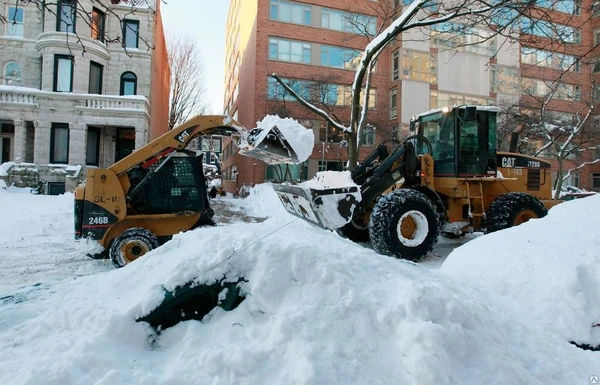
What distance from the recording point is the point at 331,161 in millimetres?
28031

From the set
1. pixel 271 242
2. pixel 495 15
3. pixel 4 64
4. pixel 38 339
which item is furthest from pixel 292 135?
pixel 4 64

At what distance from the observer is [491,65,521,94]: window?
3234cm

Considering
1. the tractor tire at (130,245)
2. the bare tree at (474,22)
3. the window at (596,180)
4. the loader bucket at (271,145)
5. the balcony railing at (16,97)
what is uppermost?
the balcony railing at (16,97)

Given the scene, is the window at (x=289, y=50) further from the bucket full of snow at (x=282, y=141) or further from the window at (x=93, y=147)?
the bucket full of snow at (x=282, y=141)

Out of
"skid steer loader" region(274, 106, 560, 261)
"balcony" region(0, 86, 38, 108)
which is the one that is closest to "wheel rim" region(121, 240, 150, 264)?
"skid steer loader" region(274, 106, 560, 261)

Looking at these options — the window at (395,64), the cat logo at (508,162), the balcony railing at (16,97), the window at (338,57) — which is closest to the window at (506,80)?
the window at (395,64)

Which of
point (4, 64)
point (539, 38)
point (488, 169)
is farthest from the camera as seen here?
point (4, 64)

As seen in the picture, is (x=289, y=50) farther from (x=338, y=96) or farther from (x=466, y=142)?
(x=466, y=142)

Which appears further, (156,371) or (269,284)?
(269,284)

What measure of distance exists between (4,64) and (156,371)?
2694 cm

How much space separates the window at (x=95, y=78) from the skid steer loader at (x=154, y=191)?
19612 mm

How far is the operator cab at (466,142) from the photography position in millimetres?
7598

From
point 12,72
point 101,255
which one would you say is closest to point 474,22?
point 101,255

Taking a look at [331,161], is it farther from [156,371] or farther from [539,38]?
[156,371]
